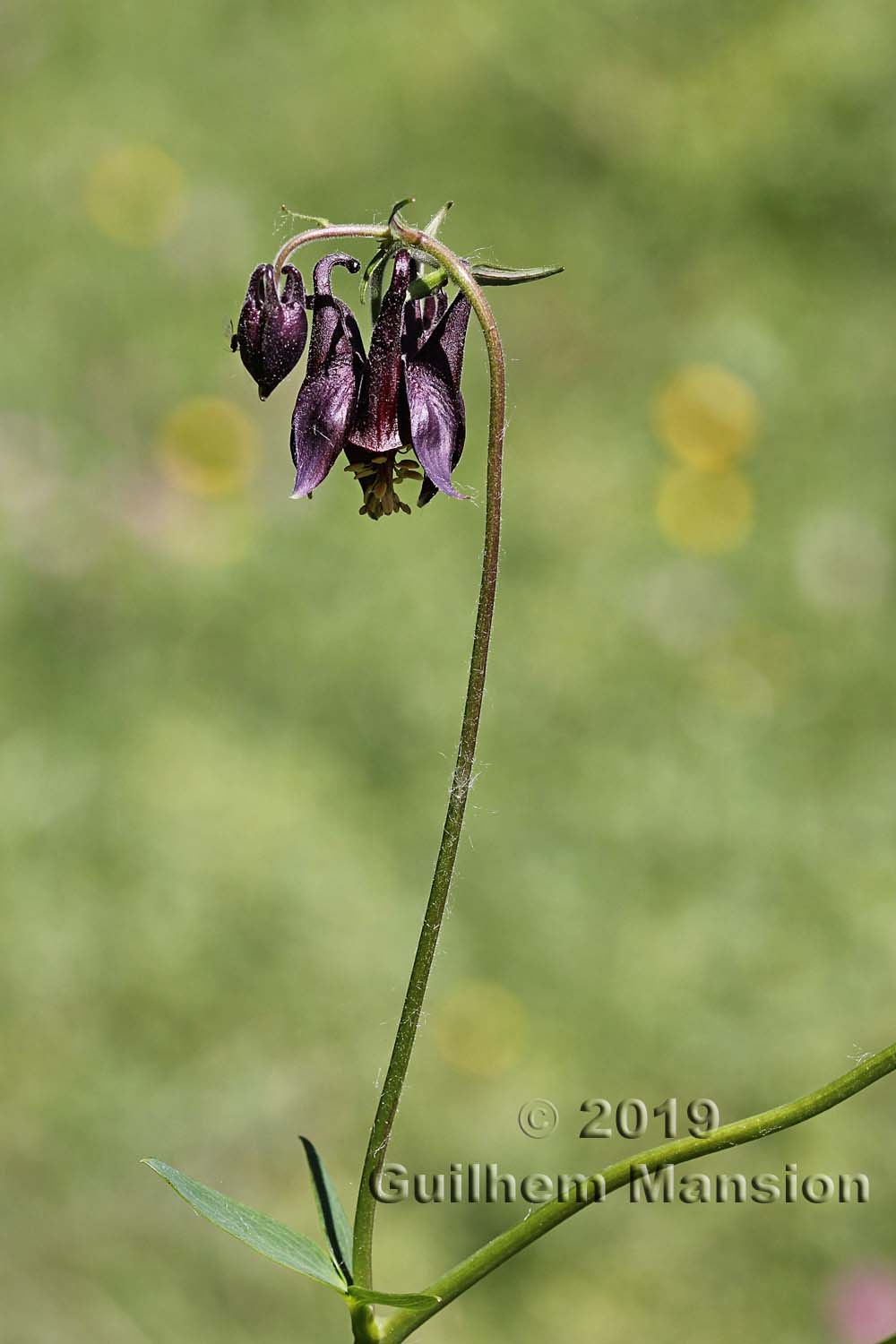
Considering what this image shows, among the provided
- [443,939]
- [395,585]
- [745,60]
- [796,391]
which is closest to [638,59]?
[745,60]

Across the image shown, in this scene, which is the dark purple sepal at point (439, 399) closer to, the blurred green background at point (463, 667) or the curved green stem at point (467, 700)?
the curved green stem at point (467, 700)

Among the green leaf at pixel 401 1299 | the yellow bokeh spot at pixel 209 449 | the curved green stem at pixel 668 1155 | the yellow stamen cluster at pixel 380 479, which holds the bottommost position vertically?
the green leaf at pixel 401 1299

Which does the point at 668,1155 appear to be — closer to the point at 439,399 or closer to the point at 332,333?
the point at 439,399

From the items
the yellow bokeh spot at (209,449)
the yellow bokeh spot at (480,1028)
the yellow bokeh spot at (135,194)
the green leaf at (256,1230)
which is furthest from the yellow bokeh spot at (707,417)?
the green leaf at (256,1230)

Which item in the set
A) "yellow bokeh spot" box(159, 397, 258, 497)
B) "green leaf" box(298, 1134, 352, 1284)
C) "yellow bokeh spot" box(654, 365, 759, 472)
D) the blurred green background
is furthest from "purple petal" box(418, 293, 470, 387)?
"yellow bokeh spot" box(654, 365, 759, 472)

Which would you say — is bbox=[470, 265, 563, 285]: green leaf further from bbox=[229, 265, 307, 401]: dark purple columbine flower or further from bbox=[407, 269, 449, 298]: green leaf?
bbox=[229, 265, 307, 401]: dark purple columbine flower

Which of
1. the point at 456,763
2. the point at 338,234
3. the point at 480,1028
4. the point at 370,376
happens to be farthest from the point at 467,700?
the point at 480,1028

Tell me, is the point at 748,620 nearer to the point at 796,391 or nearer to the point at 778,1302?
the point at 796,391
